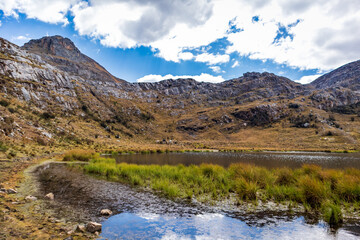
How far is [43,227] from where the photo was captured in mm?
7164

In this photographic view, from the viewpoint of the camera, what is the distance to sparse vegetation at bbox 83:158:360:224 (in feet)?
35.1

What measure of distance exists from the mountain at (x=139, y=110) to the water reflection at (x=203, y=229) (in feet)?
122

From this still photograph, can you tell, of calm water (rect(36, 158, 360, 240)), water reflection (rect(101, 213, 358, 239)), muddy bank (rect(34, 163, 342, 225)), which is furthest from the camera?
muddy bank (rect(34, 163, 342, 225))

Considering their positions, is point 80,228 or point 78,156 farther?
point 78,156

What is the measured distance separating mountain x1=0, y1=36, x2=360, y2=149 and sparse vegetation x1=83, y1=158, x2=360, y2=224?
34.7m

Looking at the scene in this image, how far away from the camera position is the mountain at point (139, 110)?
60044mm

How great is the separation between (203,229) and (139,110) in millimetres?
132934

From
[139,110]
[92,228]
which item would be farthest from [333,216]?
[139,110]

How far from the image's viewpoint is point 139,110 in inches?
5399

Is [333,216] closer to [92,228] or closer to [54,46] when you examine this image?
[92,228]

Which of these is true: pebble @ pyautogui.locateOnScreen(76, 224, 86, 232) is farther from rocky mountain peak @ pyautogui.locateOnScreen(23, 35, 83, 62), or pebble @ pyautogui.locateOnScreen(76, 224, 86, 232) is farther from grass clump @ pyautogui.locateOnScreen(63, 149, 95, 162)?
rocky mountain peak @ pyautogui.locateOnScreen(23, 35, 83, 62)

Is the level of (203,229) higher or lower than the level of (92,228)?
lower

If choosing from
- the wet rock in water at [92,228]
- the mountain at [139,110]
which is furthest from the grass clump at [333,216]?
the mountain at [139,110]

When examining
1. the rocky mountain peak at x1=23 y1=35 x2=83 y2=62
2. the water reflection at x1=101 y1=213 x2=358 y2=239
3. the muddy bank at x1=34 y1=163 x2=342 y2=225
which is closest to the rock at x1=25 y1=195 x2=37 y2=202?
the muddy bank at x1=34 y1=163 x2=342 y2=225
